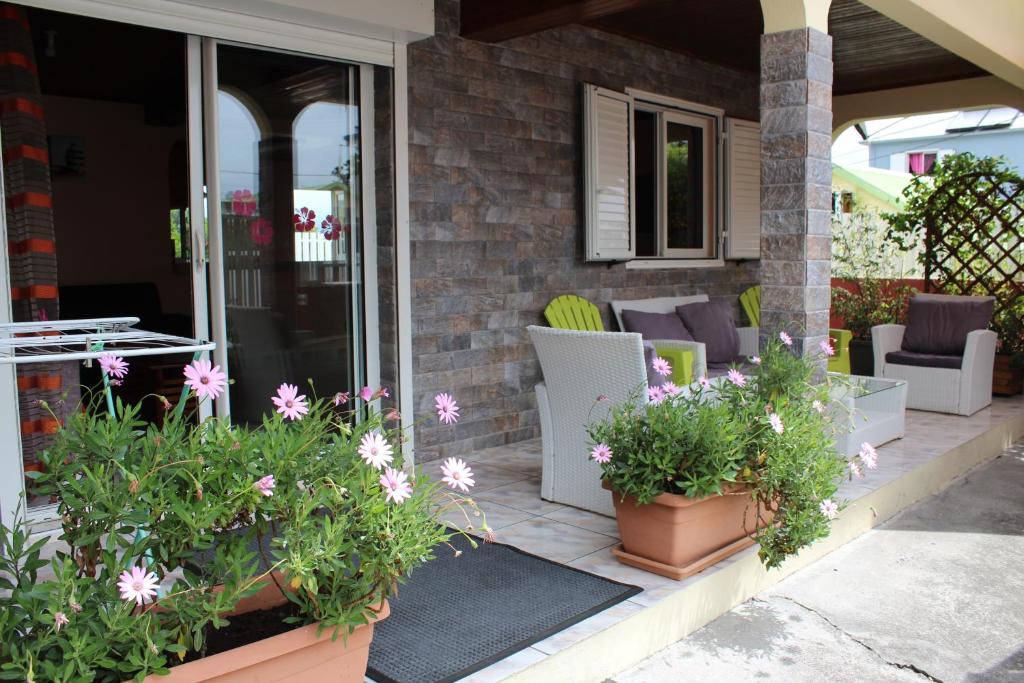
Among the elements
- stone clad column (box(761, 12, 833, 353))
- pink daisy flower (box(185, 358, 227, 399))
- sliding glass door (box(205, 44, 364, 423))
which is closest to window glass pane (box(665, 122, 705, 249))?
stone clad column (box(761, 12, 833, 353))

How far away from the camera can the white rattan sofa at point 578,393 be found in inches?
131

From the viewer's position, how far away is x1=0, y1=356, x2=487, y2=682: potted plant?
5.12 ft

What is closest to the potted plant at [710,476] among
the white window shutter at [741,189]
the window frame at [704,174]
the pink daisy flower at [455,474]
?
the pink daisy flower at [455,474]

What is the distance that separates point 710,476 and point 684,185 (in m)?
4.29

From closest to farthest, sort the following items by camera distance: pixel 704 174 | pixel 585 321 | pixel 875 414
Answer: pixel 875 414 < pixel 585 321 < pixel 704 174

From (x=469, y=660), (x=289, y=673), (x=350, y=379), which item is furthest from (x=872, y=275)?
(x=289, y=673)

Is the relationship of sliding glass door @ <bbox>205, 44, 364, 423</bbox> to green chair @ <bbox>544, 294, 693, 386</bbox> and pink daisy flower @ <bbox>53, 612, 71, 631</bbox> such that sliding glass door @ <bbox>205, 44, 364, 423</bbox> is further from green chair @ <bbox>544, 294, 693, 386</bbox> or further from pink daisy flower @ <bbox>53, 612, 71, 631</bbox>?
pink daisy flower @ <bbox>53, 612, 71, 631</bbox>

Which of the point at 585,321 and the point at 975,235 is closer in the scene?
the point at 585,321

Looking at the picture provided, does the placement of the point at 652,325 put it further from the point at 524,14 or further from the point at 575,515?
the point at 575,515

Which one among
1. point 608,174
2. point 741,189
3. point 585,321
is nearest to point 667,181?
point 741,189

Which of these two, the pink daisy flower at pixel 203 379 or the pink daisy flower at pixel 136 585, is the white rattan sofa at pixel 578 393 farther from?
the pink daisy flower at pixel 136 585

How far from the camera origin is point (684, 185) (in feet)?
21.9

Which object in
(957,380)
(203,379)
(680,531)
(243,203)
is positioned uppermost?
(243,203)

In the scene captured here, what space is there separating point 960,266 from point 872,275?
3.71ft
